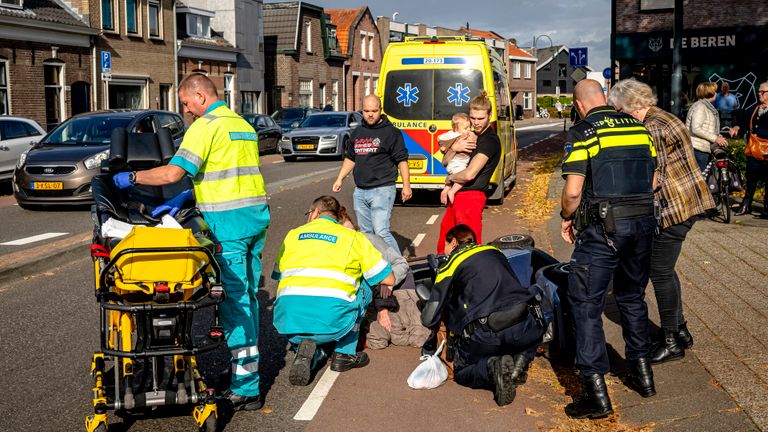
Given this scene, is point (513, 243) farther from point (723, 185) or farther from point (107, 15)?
point (107, 15)

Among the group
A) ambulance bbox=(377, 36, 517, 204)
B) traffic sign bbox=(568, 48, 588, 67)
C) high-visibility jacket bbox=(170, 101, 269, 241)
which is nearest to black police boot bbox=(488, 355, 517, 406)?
high-visibility jacket bbox=(170, 101, 269, 241)

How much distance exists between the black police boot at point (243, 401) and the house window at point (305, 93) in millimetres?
49454

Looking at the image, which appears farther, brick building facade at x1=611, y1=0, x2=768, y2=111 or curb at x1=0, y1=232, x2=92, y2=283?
brick building facade at x1=611, y1=0, x2=768, y2=111

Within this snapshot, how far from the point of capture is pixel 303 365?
5637mm

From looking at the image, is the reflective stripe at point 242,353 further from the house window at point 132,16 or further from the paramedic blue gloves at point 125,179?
the house window at point 132,16

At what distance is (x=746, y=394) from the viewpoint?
530 centimetres

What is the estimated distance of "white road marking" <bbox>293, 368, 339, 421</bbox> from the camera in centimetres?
521

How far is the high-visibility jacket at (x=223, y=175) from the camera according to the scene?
5.11m

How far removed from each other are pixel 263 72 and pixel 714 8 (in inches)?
1087

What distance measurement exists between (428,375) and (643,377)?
54.9 inches

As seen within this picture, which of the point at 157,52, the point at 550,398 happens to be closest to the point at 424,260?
the point at 550,398

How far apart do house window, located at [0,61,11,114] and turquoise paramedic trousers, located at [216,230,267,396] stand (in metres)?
26.0

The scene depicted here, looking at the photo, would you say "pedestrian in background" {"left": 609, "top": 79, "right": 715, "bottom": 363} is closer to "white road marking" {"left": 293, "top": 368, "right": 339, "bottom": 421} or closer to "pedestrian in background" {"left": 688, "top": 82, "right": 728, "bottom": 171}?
"white road marking" {"left": 293, "top": 368, "right": 339, "bottom": 421}

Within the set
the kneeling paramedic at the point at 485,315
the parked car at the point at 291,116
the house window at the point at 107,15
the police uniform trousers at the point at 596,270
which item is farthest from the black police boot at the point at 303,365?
the parked car at the point at 291,116
